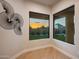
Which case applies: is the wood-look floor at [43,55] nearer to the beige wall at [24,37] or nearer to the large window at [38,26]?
the beige wall at [24,37]

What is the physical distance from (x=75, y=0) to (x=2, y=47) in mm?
3050

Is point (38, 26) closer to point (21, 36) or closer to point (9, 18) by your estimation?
point (21, 36)

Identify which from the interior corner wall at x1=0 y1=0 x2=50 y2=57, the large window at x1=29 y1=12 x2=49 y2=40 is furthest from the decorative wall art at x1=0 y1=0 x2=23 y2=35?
the large window at x1=29 y1=12 x2=49 y2=40

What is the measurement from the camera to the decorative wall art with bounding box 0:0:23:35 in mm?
2942

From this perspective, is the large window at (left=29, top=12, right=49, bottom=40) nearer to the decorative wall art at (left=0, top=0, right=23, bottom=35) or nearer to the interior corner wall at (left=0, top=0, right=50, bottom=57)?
the interior corner wall at (left=0, top=0, right=50, bottom=57)

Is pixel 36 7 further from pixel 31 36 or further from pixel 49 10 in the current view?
pixel 31 36

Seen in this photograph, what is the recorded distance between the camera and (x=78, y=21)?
2.88 metres

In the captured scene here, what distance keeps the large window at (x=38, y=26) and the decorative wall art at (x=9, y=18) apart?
3.26 feet

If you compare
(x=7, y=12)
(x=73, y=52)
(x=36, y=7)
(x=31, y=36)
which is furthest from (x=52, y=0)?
(x=73, y=52)

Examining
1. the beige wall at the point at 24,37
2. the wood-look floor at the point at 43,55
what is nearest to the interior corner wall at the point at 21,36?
the beige wall at the point at 24,37

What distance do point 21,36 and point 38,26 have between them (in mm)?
1500

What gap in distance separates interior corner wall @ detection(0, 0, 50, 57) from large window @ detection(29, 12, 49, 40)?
25 cm

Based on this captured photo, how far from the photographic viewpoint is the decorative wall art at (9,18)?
294 centimetres

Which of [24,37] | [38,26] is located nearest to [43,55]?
[24,37]
